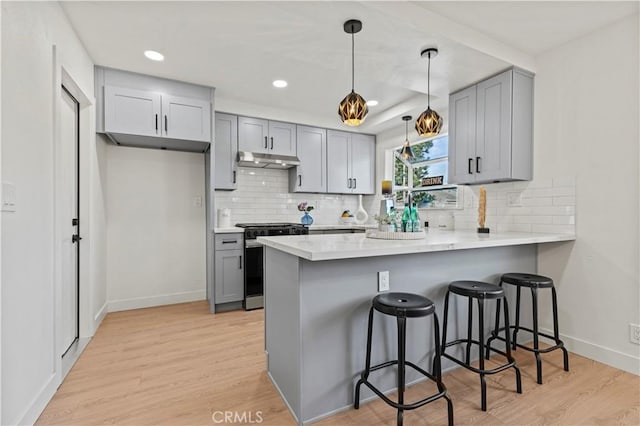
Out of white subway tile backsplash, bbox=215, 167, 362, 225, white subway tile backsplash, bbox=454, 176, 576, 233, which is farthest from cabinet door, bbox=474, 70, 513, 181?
white subway tile backsplash, bbox=215, 167, 362, 225

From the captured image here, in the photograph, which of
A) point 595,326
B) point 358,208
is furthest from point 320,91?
point 595,326

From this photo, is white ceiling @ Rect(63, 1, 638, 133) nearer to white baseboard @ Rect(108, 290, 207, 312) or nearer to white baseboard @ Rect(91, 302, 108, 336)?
white baseboard @ Rect(91, 302, 108, 336)

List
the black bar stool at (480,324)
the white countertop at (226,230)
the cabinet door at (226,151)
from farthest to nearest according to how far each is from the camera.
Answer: the cabinet door at (226,151), the white countertop at (226,230), the black bar stool at (480,324)

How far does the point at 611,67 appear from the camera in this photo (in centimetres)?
234

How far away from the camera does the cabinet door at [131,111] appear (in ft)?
9.75

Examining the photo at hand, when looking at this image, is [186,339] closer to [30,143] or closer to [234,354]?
[234,354]

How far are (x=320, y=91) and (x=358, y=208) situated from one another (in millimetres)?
2175

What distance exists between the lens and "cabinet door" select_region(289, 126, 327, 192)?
4469 millimetres


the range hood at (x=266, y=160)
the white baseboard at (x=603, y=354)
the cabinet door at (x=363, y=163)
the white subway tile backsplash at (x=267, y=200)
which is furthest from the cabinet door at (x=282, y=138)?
the white baseboard at (x=603, y=354)

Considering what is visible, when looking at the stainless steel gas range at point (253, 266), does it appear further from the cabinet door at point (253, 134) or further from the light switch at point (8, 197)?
the light switch at point (8, 197)

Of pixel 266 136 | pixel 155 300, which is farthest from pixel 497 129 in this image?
pixel 155 300

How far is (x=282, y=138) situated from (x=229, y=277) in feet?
6.55

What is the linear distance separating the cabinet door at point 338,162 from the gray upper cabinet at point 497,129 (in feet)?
6.44

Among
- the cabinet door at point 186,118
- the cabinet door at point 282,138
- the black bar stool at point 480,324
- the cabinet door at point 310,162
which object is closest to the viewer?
the black bar stool at point 480,324
